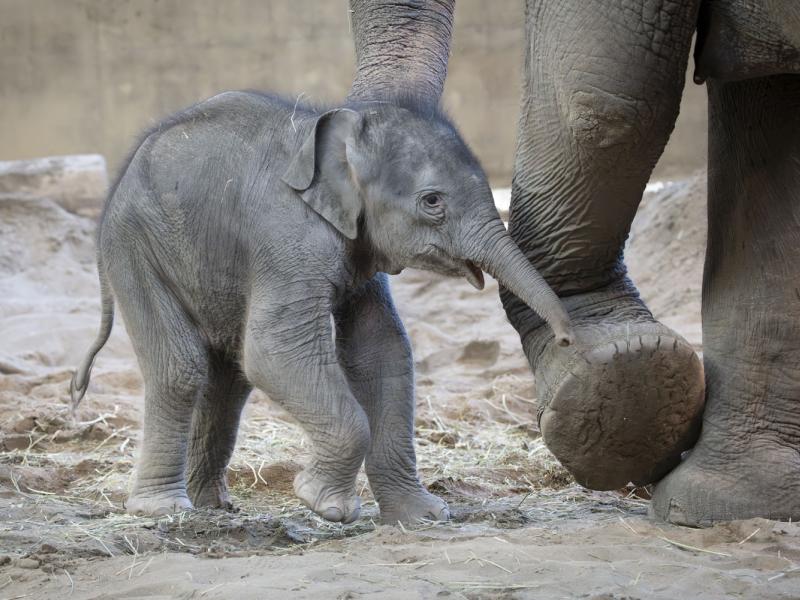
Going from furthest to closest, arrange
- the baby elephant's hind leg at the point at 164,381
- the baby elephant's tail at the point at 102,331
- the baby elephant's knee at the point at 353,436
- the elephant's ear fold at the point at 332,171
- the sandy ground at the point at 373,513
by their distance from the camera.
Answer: the baby elephant's tail at the point at 102,331, the baby elephant's hind leg at the point at 164,381, the elephant's ear fold at the point at 332,171, the baby elephant's knee at the point at 353,436, the sandy ground at the point at 373,513

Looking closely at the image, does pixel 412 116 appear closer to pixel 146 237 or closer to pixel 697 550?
pixel 146 237

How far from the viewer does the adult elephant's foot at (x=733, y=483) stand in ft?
11.2

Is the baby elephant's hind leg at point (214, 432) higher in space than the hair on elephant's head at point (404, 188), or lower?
lower

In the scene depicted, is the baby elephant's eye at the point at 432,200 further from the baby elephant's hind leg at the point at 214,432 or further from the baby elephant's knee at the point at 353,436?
the baby elephant's hind leg at the point at 214,432

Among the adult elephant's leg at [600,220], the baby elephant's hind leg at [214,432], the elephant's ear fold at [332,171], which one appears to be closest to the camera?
the adult elephant's leg at [600,220]

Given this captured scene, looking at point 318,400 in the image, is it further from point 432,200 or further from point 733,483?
point 733,483

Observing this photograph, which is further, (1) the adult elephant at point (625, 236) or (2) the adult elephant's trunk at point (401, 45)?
(2) the adult elephant's trunk at point (401, 45)

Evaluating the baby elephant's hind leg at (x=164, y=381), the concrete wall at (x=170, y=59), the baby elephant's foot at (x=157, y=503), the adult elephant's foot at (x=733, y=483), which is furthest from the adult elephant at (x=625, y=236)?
the concrete wall at (x=170, y=59)

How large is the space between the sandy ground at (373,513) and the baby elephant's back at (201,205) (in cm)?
62

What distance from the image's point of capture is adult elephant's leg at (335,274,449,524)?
367cm

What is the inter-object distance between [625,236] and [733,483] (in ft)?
2.27

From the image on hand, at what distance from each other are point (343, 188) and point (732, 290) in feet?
3.53

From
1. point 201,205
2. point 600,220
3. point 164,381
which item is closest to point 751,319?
point 600,220

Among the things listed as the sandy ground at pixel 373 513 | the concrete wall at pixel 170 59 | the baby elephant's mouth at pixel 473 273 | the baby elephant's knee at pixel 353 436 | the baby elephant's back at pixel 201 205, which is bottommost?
the sandy ground at pixel 373 513
